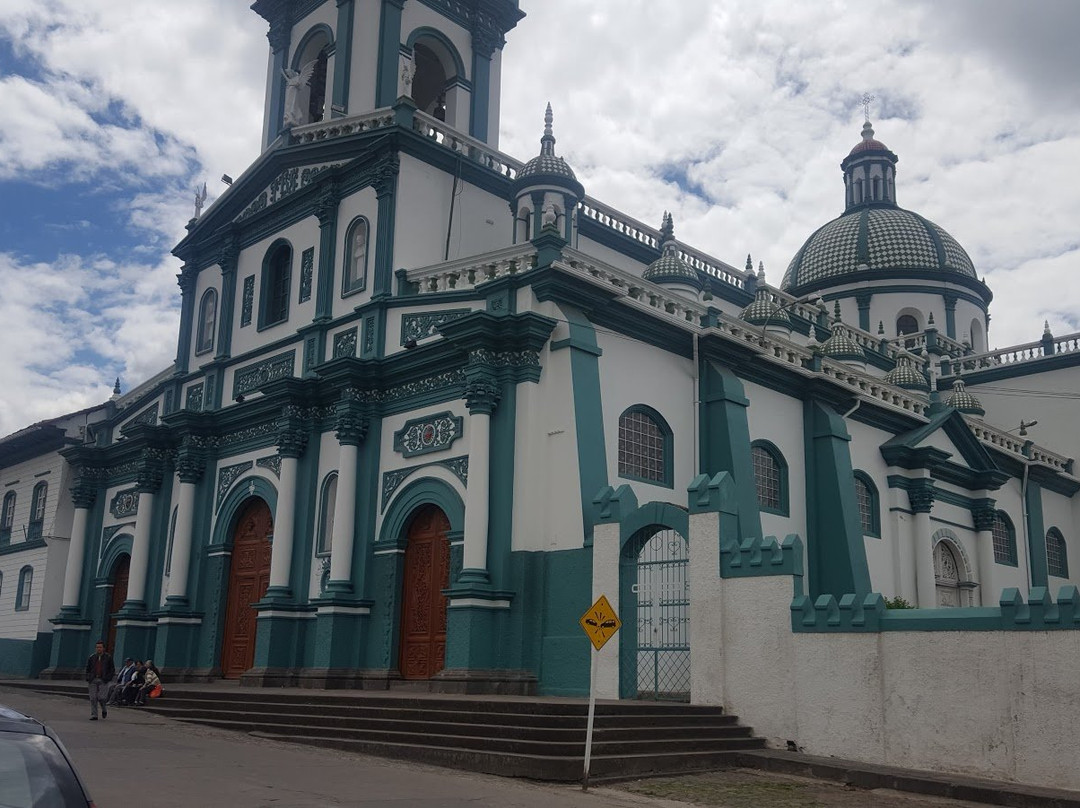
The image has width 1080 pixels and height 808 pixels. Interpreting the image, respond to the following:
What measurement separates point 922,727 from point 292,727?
8517mm

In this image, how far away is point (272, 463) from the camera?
24250 millimetres

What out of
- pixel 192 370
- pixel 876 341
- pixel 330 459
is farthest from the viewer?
pixel 876 341

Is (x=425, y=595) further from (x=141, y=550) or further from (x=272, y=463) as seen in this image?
(x=141, y=550)

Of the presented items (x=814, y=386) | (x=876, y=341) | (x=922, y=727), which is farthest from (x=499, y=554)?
(x=876, y=341)

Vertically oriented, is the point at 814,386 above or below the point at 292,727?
above

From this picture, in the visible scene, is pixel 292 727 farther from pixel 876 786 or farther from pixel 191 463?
pixel 191 463

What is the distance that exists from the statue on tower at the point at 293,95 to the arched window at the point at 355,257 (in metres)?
4.36

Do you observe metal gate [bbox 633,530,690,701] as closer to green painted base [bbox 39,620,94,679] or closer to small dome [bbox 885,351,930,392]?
small dome [bbox 885,351,930,392]

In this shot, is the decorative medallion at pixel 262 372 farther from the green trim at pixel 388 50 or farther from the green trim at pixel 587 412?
the green trim at pixel 587 412

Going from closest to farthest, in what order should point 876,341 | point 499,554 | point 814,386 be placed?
1. point 499,554
2. point 814,386
3. point 876,341

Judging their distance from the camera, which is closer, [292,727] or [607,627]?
[607,627]

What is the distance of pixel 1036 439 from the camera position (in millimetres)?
33531

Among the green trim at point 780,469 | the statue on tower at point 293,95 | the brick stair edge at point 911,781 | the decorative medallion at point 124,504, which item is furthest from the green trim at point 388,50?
the brick stair edge at point 911,781

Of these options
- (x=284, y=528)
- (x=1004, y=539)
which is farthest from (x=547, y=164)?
(x=1004, y=539)
